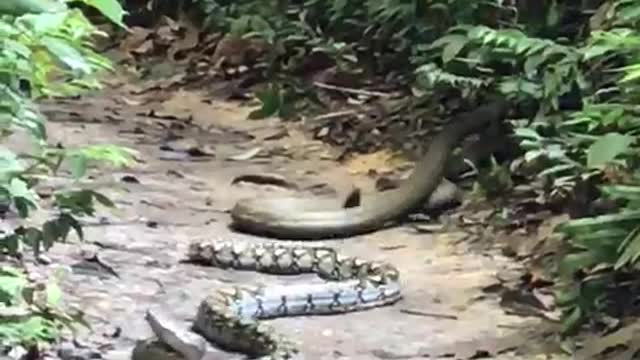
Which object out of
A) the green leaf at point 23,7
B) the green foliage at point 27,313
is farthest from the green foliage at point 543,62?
the green leaf at point 23,7

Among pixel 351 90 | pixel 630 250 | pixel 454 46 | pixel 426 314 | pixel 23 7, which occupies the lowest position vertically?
pixel 426 314

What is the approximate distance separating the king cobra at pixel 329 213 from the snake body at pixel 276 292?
0.21 m

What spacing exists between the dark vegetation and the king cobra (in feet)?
1.19

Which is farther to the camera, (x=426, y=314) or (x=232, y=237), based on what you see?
(x=232, y=237)

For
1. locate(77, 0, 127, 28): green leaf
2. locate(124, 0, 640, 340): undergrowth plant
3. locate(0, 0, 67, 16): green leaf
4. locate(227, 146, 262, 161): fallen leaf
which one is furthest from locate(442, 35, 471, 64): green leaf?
→ locate(0, 0, 67, 16): green leaf

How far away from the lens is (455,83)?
7.11 m

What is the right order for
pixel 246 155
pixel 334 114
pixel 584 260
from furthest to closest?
1. pixel 334 114
2. pixel 246 155
3. pixel 584 260

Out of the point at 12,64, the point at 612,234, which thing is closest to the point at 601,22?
the point at 612,234

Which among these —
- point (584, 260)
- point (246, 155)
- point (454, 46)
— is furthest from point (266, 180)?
point (584, 260)

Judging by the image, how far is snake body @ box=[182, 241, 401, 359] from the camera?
470cm

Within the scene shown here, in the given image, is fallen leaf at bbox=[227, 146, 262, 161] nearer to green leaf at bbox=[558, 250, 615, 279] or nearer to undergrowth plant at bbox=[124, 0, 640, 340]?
undergrowth plant at bbox=[124, 0, 640, 340]

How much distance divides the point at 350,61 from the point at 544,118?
9.86 feet

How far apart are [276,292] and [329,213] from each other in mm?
1251

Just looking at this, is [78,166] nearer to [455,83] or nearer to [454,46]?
[454,46]
